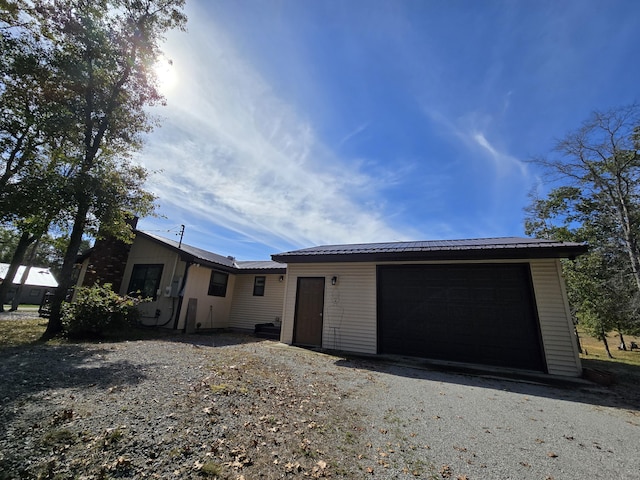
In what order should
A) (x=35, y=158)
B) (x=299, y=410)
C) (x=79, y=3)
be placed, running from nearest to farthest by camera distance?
(x=299, y=410) < (x=79, y=3) < (x=35, y=158)

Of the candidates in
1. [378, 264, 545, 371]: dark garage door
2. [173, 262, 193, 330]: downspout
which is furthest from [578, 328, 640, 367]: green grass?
[173, 262, 193, 330]: downspout

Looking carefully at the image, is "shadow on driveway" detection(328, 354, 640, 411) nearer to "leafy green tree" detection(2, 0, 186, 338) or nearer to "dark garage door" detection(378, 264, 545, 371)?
"dark garage door" detection(378, 264, 545, 371)

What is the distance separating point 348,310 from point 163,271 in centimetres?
857

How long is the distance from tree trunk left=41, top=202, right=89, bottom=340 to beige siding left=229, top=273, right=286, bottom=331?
6.58m

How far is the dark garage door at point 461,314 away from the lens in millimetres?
7094

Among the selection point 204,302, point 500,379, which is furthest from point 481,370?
point 204,302

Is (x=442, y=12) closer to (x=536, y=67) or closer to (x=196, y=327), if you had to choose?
(x=536, y=67)

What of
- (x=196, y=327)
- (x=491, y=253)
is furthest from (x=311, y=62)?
(x=196, y=327)

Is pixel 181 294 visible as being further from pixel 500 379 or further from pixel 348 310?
pixel 500 379

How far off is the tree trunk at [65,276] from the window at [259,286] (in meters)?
6.95

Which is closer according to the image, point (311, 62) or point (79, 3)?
point (311, 62)

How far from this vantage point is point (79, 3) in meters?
8.85

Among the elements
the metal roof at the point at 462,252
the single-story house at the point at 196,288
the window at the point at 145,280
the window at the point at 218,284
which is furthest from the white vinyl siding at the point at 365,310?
the window at the point at 145,280

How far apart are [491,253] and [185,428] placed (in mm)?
7867
